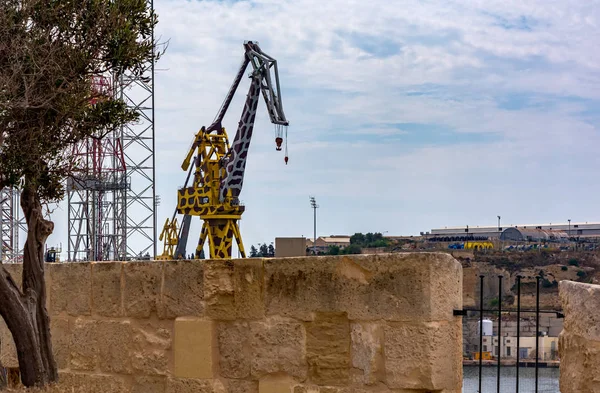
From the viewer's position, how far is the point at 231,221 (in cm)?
4078

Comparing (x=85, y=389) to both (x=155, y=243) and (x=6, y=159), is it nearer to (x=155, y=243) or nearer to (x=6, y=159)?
(x=6, y=159)

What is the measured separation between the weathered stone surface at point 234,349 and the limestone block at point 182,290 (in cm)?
18

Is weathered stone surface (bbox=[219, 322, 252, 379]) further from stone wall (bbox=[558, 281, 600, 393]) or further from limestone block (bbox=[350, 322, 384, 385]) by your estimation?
stone wall (bbox=[558, 281, 600, 393])

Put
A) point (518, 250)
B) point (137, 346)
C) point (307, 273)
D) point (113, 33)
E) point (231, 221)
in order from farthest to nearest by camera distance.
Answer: point (518, 250)
point (231, 221)
point (113, 33)
point (137, 346)
point (307, 273)

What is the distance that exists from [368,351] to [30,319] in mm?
1953

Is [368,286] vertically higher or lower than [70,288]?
higher

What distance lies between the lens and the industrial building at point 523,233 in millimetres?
103062

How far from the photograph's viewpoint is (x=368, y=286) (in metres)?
3.68

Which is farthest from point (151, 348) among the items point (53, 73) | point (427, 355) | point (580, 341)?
point (580, 341)

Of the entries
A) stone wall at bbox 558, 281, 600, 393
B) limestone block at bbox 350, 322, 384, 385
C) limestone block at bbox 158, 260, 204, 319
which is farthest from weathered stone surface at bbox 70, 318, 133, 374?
stone wall at bbox 558, 281, 600, 393

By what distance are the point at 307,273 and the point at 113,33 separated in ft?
7.40

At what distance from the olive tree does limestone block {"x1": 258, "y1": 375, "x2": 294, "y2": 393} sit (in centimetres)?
129

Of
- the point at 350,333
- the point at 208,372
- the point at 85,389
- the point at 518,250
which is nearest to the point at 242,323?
the point at 208,372

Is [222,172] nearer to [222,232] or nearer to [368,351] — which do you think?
[222,232]
